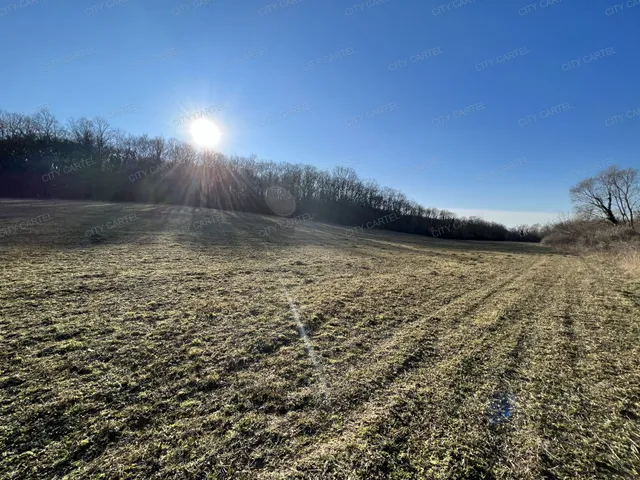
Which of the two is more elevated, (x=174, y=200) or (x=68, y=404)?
(x=174, y=200)

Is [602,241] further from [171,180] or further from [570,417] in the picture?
[171,180]

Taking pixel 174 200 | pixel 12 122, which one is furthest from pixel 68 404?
pixel 12 122

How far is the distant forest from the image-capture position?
130 ft

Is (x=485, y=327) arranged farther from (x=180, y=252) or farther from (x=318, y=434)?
(x=180, y=252)

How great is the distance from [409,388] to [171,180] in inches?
2006

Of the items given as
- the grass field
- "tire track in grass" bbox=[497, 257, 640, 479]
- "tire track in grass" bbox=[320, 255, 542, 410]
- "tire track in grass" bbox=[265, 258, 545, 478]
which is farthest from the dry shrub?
"tire track in grass" bbox=[320, 255, 542, 410]

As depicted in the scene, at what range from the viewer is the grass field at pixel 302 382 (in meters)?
2.42

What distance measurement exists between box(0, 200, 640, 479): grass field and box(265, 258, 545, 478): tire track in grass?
21mm

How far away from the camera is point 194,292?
A: 6871 mm

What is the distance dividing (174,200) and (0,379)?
44112mm

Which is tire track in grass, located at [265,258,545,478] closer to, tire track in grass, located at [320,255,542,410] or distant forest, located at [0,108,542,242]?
tire track in grass, located at [320,255,542,410]

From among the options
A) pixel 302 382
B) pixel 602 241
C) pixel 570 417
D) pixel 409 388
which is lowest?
pixel 302 382

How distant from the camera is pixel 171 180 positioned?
4472cm

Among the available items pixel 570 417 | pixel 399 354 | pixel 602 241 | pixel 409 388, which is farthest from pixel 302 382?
pixel 602 241
